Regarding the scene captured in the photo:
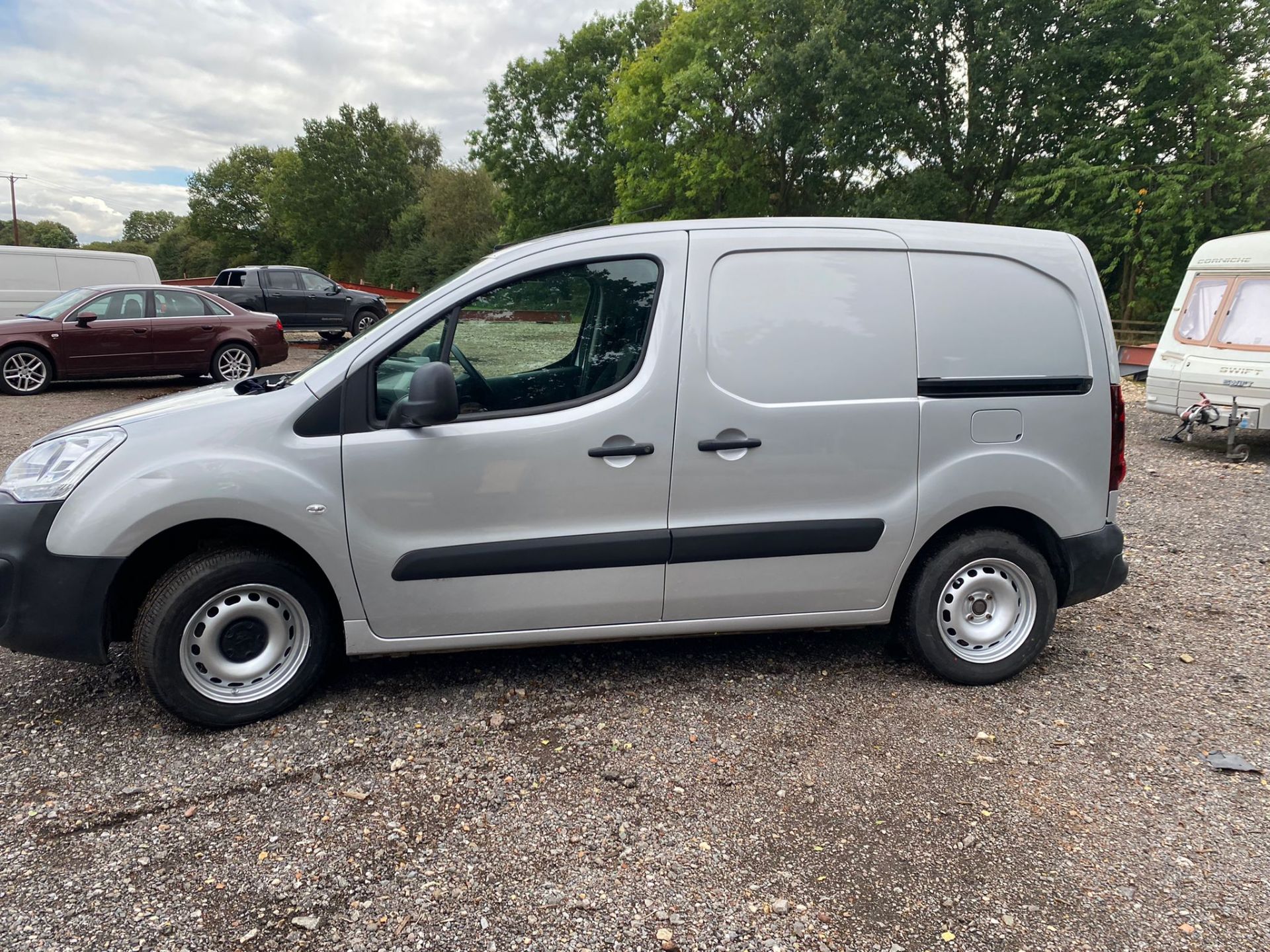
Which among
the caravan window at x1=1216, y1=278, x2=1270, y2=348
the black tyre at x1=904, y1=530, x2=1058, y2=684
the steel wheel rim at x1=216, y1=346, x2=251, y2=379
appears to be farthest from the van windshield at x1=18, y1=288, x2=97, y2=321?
the caravan window at x1=1216, y1=278, x2=1270, y2=348

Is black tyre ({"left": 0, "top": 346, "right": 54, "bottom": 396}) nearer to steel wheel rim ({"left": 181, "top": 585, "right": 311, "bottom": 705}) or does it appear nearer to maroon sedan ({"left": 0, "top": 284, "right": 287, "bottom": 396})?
maroon sedan ({"left": 0, "top": 284, "right": 287, "bottom": 396})

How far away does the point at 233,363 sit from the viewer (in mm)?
13062

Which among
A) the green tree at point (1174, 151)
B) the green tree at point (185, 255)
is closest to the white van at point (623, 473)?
the green tree at point (1174, 151)

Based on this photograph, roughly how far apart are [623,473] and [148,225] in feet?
375

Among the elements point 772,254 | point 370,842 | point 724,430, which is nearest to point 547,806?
point 370,842

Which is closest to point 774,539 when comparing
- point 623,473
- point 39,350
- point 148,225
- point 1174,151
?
point 623,473

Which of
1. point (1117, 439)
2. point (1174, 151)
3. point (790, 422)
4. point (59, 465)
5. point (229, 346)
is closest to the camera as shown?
point (59, 465)

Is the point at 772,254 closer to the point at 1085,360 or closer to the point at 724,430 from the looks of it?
the point at 724,430

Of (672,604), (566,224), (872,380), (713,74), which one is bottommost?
(672,604)

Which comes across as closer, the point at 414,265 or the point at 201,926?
the point at 201,926

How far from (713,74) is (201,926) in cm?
3305

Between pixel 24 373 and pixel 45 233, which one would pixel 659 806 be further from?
pixel 45 233

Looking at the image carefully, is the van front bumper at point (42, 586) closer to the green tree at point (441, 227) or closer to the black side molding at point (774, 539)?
the black side molding at point (774, 539)

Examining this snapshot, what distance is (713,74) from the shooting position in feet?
101
